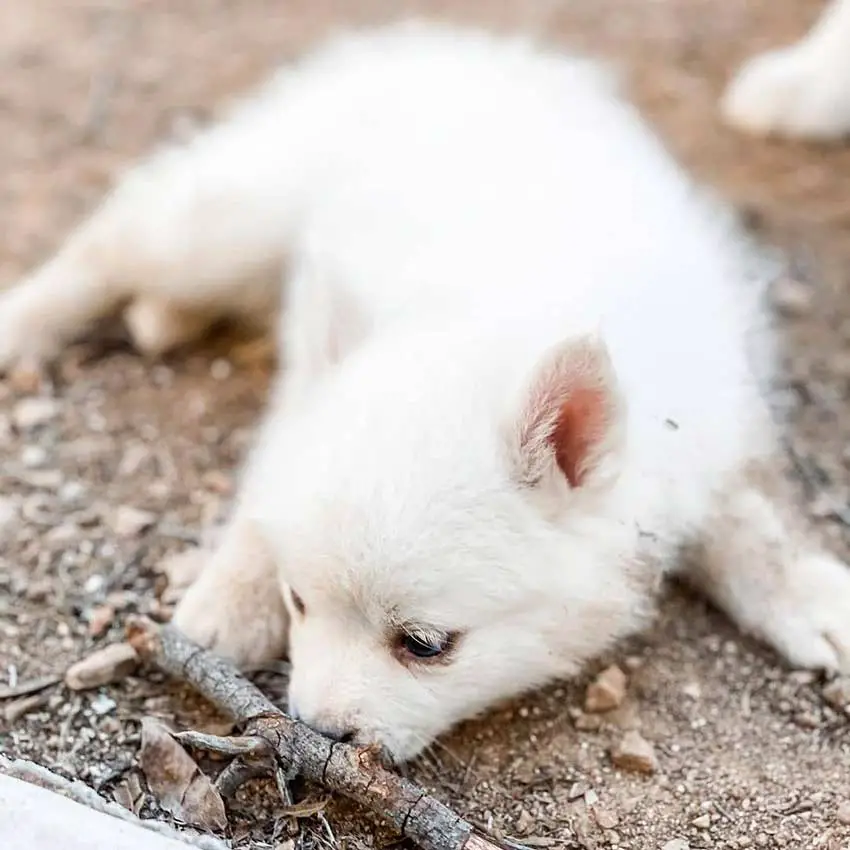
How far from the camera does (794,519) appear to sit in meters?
2.55

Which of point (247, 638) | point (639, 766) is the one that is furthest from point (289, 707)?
point (639, 766)

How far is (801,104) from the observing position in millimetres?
4004

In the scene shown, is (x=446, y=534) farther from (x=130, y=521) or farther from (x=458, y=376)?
(x=130, y=521)

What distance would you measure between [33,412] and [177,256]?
524 mm

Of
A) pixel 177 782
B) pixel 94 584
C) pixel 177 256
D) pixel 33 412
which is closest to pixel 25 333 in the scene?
pixel 33 412

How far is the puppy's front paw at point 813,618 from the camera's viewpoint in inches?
91.5

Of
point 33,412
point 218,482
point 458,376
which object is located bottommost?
point 33,412

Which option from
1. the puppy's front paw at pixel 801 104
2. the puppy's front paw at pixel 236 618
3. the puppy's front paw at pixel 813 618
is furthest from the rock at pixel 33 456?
the puppy's front paw at pixel 801 104

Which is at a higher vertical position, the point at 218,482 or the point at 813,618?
the point at 813,618

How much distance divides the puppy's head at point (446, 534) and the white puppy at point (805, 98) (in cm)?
223

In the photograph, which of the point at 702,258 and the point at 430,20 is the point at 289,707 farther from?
the point at 430,20

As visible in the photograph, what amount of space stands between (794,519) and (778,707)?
424 millimetres

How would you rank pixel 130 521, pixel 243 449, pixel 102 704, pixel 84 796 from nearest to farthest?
pixel 84 796
pixel 102 704
pixel 130 521
pixel 243 449

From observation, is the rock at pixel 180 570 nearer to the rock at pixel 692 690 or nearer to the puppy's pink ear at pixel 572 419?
the puppy's pink ear at pixel 572 419
